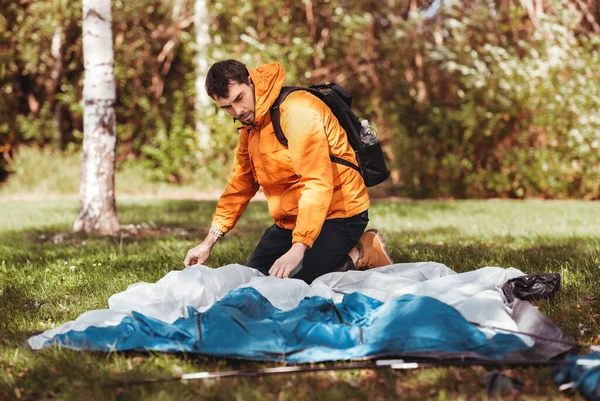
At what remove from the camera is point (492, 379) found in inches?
102

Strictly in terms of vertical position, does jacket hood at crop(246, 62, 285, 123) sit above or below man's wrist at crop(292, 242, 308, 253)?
above

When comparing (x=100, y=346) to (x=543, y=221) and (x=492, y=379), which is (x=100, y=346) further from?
(x=543, y=221)

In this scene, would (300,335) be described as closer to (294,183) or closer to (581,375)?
(581,375)

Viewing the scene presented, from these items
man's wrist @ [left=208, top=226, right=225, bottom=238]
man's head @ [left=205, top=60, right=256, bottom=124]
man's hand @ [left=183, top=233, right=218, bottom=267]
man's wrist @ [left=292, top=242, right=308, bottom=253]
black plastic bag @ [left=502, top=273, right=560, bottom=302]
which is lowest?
black plastic bag @ [left=502, top=273, right=560, bottom=302]

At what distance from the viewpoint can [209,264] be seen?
17.4 ft

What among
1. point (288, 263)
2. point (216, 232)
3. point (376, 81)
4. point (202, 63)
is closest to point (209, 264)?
point (216, 232)

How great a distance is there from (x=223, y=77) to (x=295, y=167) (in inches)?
24.1

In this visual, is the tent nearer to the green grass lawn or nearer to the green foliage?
the green grass lawn

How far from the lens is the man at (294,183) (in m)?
3.60

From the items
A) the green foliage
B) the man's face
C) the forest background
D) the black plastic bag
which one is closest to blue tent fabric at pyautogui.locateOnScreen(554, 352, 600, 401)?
the black plastic bag

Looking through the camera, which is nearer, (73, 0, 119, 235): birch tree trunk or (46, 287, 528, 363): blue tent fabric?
(46, 287, 528, 363): blue tent fabric

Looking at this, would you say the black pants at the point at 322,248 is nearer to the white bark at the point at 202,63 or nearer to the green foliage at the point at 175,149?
the white bark at the point at 202,63

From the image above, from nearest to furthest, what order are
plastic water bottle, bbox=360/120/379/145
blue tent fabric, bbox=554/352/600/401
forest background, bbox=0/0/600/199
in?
blue tent fabric, bbox=554/352/600/401, plastic water bottle, bbox=360/120/379/145, forest background, bbox=0/0/600/199

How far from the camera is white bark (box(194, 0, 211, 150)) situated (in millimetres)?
14031
